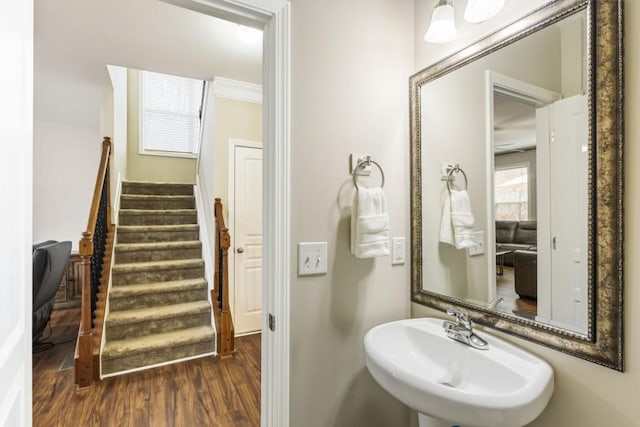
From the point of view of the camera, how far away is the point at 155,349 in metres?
2.61

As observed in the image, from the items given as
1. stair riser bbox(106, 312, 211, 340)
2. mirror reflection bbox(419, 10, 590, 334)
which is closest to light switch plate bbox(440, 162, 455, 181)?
mirror reflection bbox(419, 10, 590, 334)

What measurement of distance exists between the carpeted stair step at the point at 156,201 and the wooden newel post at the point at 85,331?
1.78 metres

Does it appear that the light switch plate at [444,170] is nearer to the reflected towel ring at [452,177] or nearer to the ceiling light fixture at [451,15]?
the reflected towel ring at [452,177]

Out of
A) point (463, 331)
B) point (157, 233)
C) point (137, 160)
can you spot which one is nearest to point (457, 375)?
point (463, 331)

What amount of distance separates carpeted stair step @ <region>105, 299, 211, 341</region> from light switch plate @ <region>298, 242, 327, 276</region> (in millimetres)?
2237

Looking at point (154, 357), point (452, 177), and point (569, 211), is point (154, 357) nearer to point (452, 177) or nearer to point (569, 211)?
point (452, 177)

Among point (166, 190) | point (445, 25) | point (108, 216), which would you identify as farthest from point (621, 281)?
point (166, 190)

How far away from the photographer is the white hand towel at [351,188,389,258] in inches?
46.3

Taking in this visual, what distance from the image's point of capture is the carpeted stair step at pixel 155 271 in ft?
10.1

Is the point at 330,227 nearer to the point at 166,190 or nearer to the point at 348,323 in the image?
the point at 348,323

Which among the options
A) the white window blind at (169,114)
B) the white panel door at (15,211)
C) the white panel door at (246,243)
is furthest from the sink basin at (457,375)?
the white window blind at (169,114)

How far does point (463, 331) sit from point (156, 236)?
11.6 feet

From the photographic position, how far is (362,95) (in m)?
1.29

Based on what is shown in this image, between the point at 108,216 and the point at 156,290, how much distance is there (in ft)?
3.56
